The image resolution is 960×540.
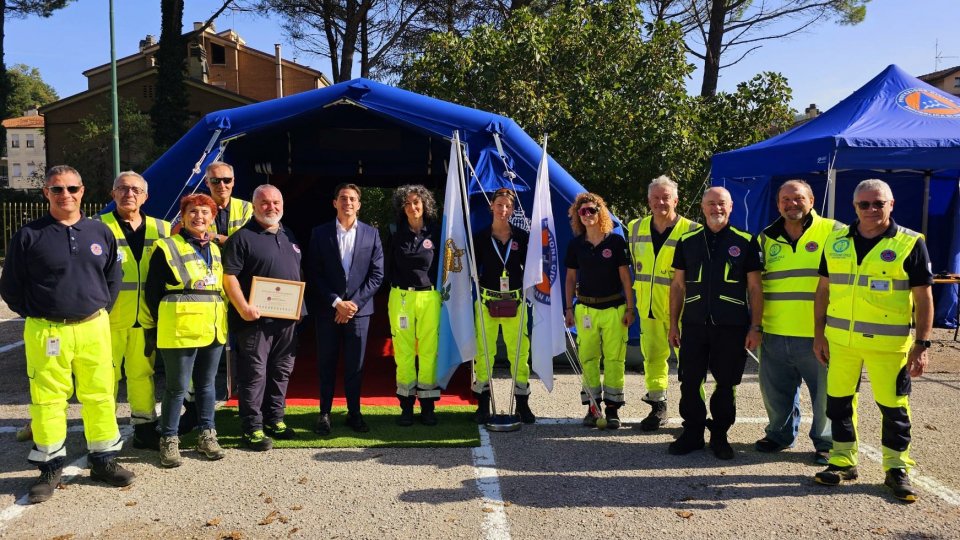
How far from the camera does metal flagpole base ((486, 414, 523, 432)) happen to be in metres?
4.91

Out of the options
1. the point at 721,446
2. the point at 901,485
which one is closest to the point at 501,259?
the point at 721,446

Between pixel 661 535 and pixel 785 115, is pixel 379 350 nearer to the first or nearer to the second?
pixel 661 535

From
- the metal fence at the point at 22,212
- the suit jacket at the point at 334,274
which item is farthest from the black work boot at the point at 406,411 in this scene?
the metal fence at the point at 22,212

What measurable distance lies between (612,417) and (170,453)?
298 centimetres

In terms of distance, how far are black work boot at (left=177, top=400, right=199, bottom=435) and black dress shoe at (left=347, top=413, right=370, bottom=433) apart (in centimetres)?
108

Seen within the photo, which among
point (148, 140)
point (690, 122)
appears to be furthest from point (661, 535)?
point (148, 140)

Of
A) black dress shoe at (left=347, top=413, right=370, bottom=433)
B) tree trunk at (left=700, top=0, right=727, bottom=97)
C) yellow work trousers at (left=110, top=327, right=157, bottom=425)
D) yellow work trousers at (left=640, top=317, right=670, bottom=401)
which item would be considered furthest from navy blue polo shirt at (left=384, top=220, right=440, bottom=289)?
tree trunk at (left=700, top=0, right=727, bottom=97)

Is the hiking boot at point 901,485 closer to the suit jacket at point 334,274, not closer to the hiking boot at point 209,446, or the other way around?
the suit jacket at point 334,274

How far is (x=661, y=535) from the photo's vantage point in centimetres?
333

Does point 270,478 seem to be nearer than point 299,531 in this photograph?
No

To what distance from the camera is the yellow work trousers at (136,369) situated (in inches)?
172

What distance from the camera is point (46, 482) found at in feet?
12.3

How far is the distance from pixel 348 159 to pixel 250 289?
11.9ft

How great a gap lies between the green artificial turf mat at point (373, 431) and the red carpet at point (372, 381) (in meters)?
0.25
